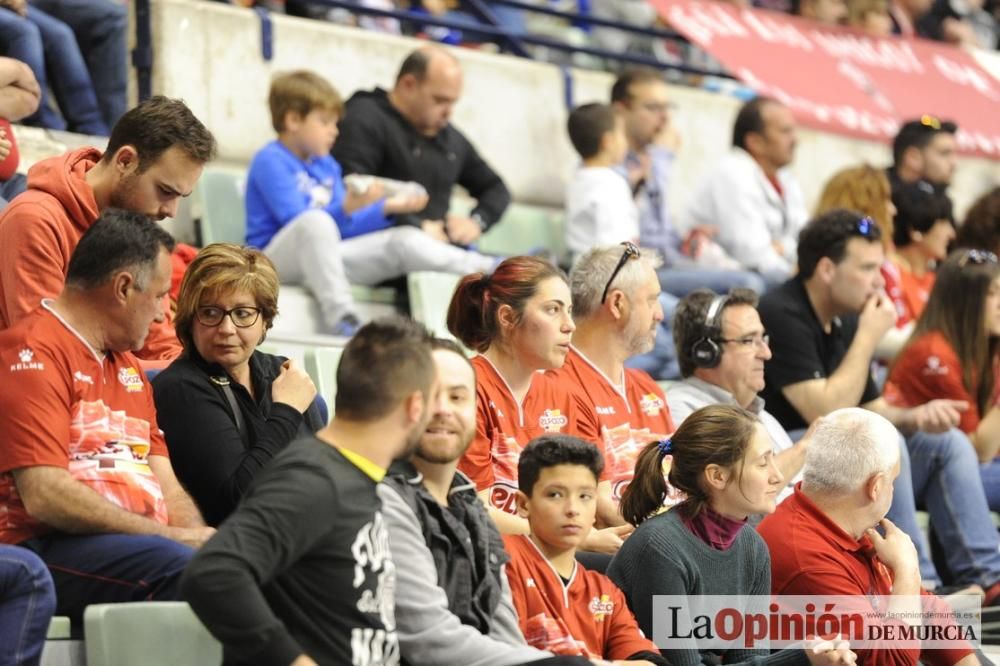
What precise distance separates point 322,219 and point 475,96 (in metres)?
2.19

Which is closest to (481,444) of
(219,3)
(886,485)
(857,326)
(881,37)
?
(886,485)

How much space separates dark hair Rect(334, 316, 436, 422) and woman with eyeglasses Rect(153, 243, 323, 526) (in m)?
0.83

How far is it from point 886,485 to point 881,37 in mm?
6122

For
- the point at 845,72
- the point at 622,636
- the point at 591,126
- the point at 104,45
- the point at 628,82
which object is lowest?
the point at 622,636

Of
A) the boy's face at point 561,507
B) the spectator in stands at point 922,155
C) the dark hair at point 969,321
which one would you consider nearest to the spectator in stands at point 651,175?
the spectator in stands at point 922,155

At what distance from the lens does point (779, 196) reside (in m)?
8.06

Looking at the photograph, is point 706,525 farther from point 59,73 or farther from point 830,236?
point 59,73

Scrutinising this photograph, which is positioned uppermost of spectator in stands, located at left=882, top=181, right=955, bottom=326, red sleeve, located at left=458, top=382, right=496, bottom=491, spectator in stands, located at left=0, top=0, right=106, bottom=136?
spectator in stands, located at left=0, top=0, right=106, bottom=136

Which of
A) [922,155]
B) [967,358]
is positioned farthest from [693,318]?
[922,155]

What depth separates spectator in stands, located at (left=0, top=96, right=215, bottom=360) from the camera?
161 inches

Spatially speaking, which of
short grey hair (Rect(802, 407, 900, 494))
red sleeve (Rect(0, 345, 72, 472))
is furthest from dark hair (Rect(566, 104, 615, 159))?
red sleeve (Rect(0, 345, 72, 472))

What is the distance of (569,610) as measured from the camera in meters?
3.70

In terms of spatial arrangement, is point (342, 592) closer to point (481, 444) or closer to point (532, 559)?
point (532, 559)

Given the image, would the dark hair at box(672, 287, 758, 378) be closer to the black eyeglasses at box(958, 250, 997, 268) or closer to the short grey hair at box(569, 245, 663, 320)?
the short grey hair at box(569, 245, 663, 320)
